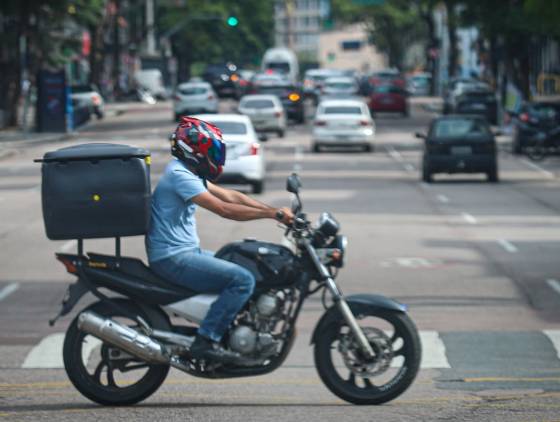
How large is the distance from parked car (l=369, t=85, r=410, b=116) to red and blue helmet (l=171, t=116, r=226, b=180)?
59.4 meters

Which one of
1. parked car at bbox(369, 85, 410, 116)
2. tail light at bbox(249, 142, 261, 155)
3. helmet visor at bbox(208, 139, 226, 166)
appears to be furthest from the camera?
parked car at bbox(369, 85, 410, 116)

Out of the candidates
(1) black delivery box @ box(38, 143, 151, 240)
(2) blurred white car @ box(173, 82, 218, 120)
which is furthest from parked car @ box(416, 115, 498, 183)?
(2) blurred white car @ box(173, 82, 218, 120)

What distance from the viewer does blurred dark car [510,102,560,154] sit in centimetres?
4309

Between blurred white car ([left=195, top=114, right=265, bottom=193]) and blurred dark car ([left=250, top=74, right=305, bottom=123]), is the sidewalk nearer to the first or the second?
blurred dark car ([left=250, top=74, right=305, bottom=123])

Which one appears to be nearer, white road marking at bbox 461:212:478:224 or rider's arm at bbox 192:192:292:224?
rider's arm at bbox 192:192:292:224

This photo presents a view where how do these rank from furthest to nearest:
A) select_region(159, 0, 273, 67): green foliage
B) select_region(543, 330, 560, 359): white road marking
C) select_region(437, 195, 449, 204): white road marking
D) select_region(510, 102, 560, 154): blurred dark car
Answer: select_region(159, 0, 273, 67): green foliage, select_region(510, 102, 560, 154): blurred dark car, select_region(437, 195, 449, 204): white road marking, select_region(543, 330, 560, 359): white road marking

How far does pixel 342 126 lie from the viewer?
46.1 m

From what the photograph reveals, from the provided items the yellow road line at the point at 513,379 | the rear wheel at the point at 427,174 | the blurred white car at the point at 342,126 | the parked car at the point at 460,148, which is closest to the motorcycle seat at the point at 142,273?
the yellow road line at the point at 513,379

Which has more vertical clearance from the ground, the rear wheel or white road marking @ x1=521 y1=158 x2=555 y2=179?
the rear wheel

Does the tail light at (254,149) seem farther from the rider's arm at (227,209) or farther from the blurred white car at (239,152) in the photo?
the rider's arm at (227,209)

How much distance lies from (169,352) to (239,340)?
16.5 inches

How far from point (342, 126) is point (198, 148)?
3757 centimetres

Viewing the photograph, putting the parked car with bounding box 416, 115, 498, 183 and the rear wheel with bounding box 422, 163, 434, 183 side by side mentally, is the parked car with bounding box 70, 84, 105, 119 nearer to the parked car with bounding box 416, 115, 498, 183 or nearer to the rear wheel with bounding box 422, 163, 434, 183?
the rear wheel with bounding box 422, 163, 434, 183

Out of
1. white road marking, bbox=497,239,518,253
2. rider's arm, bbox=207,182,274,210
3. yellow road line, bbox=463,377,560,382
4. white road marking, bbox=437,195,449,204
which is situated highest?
rider's arm, bbox=207,182,274,210
